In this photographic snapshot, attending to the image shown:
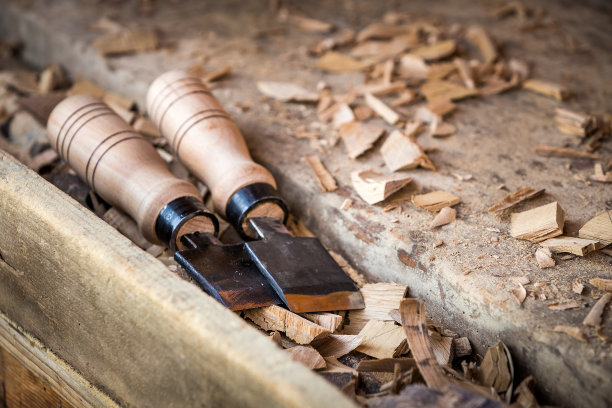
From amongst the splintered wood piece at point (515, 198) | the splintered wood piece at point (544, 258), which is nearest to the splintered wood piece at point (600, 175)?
the splintered wood piece at point (515, 198)

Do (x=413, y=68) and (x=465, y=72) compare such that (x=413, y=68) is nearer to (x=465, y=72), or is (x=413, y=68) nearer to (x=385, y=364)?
(x=465, y=72)

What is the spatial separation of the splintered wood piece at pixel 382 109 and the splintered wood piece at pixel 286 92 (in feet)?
0.82

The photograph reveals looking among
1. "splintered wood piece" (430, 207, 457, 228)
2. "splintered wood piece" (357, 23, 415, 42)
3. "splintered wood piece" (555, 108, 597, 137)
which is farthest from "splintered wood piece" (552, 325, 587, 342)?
"splintered wood piece" (357, 23, 415, 42)

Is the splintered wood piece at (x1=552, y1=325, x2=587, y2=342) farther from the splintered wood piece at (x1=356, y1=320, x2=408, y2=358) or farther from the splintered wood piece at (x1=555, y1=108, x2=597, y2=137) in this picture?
the splintered wood piece at (x1=555, y1=108, x2=597, y2=137)

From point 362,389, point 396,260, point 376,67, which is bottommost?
point 362,389

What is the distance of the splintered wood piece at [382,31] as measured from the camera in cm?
328

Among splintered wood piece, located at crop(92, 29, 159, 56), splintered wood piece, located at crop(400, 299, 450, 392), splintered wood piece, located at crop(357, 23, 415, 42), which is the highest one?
splintered wood piece, located at crop(92, 29, 159, 56)

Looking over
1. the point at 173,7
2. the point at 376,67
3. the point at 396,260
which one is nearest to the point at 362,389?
the point at 396,260

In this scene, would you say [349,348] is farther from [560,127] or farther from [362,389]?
[560,127]

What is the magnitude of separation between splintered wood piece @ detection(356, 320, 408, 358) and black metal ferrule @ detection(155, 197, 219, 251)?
2.14 ft

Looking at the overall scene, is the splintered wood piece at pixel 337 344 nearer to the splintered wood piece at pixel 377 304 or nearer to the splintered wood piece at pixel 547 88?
the splintered wood piece at pixel 377 304

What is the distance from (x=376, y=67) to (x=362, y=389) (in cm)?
184

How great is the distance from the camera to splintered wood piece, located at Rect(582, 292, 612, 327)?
1521 mm

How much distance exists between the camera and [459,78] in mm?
2902
